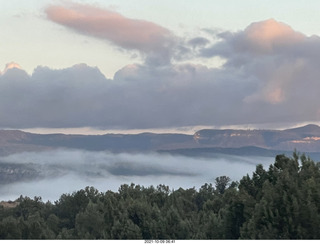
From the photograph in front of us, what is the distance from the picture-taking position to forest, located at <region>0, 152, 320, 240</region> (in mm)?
67688

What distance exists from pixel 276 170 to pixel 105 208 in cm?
4914

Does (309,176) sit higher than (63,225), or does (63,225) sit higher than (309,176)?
(309,176)

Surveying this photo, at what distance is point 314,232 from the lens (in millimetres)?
66312

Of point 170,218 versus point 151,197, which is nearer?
point 170,218

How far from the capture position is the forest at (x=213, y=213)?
67.7 m

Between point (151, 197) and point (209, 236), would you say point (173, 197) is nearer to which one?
point (151, 197)

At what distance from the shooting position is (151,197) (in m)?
148

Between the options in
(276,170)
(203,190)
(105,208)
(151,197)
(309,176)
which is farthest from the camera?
(203,190)

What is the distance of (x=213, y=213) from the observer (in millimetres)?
99688

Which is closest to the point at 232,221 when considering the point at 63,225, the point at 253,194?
the point at 253,194

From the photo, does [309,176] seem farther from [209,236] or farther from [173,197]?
[173,197]

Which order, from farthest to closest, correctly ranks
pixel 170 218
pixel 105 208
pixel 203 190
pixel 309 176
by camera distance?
pixel 203 190 < pixel 105 208 < pixel 170 218 < pixel 309 176

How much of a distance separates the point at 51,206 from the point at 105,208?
59577 mm

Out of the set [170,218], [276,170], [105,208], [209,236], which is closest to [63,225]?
[105,208]
